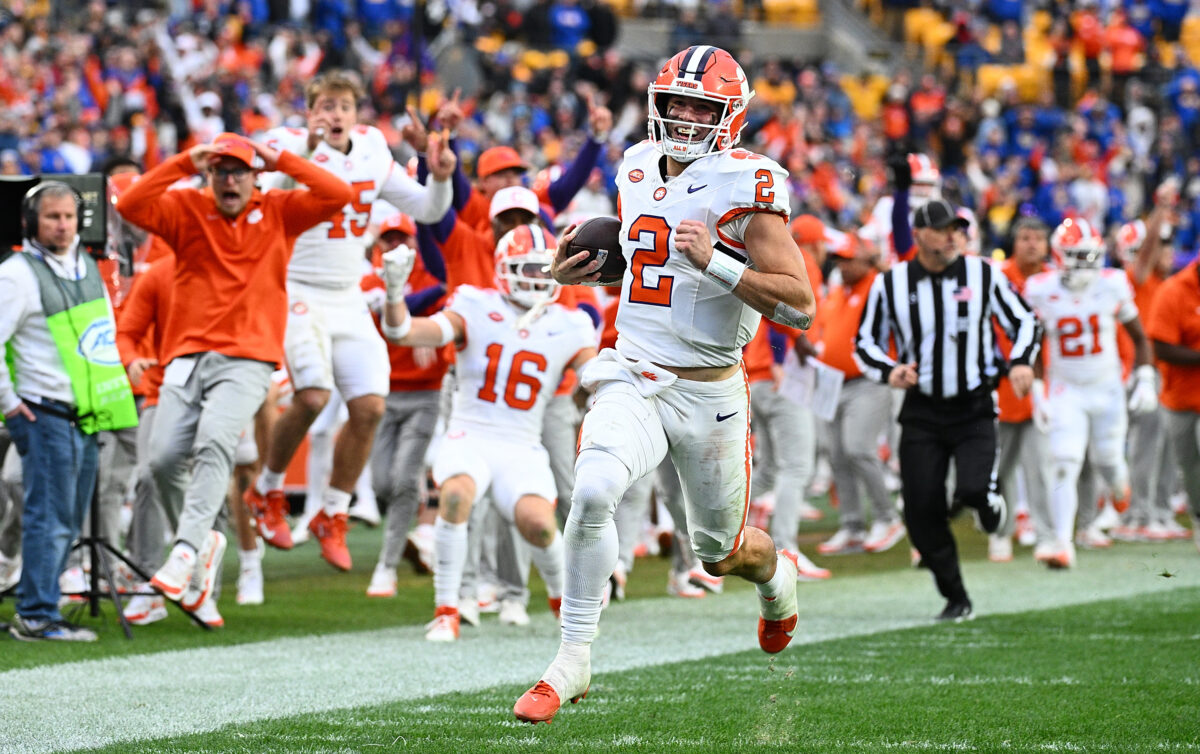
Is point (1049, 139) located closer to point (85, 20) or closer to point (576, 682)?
point (85, 20)

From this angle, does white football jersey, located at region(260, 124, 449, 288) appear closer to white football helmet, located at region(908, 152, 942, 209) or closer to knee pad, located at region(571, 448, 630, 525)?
knee pad, located at region(571, 448, 630, 525)

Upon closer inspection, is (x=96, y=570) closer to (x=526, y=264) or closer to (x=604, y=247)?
(x=526, y=264)

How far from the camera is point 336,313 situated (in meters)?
8.00

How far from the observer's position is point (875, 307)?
7848 mm

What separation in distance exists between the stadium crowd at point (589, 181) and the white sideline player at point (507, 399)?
0.06 metres

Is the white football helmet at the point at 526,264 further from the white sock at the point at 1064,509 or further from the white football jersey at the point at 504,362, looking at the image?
the white sock at the point at 1064,509

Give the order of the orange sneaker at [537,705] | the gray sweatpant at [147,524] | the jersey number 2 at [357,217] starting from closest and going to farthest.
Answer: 1. the orange sneaker at [537,705]
2. the gray sweatpant at [147,524]
3. the jersey number 2 at [357,217]

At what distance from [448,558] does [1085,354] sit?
498cm

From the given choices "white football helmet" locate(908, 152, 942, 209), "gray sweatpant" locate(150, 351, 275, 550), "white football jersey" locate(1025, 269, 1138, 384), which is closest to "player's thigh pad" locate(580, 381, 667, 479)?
"gray sweatpant" locate(150, 351, 275, 550)

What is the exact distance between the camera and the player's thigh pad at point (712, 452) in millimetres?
4863

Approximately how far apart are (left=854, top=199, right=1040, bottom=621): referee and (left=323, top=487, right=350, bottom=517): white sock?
2.62 m

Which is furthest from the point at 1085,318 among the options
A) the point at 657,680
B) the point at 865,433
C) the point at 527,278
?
the point at 657,680

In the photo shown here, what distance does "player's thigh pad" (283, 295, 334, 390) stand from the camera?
25.4ft

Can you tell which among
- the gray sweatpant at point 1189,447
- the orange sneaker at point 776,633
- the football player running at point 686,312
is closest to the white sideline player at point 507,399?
the orange sneaker at point 776,633
